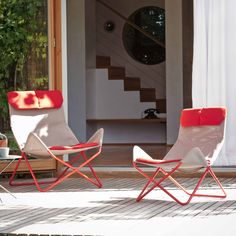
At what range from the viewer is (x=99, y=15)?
12133 millimetres

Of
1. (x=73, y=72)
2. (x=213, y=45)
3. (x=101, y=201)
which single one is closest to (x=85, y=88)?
(x=73, y=72)

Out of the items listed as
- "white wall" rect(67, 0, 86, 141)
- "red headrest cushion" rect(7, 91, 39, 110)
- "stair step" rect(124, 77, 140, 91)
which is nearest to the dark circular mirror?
"stair step" rect(124, 77, 140, 91)

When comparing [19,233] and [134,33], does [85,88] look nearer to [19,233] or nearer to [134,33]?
[134,33]

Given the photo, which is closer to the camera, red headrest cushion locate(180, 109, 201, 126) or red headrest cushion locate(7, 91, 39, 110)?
red headrest cushion locate(180, 109, 201, 126)

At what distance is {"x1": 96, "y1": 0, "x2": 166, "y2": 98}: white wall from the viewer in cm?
1164

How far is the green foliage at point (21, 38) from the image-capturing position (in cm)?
673

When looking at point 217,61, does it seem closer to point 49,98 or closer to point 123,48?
point 49,98

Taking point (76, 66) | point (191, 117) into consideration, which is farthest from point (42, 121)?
point (76, 66)

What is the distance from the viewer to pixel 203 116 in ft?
17.9

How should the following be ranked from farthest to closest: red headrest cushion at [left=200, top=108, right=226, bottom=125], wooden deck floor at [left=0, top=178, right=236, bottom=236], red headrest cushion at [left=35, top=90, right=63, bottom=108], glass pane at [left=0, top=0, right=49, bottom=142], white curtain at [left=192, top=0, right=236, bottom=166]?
glass pane at [left=0, top=0, right=49, bottom=142] → white curtain at [left=192, top=0, right=236, bottom=166] → red headrest cushion at [left=35, top=90, right=63, bottom=108] → red headrest cushion at [left=200, top=108, right=226, bottom=125] → wooden deck floor at [left=0, top=178, right=236, bottom=236]

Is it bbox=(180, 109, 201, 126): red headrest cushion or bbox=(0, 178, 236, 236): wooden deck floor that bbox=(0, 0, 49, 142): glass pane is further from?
bbox=(180, 109, 201, 126): red headrest cushion

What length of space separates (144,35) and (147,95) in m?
1.76

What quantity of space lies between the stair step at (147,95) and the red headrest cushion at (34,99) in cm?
495

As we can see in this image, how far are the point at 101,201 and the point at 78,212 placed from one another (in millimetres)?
532
